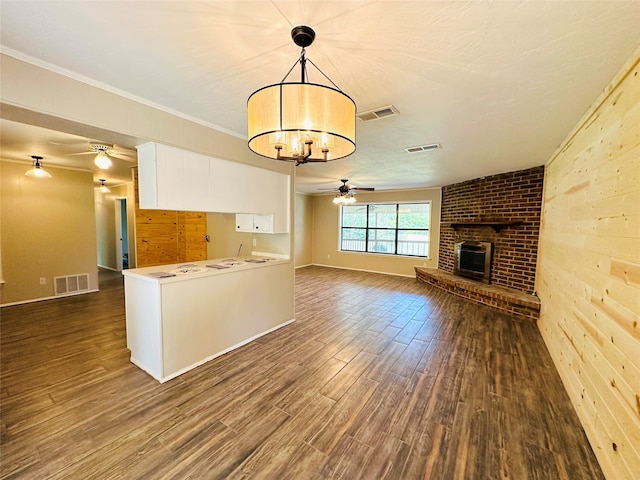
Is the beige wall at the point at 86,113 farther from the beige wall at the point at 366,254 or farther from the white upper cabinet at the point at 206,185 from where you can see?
the beige wall at the point at 366,254

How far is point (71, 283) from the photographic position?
4961mm

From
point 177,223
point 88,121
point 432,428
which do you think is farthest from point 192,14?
point 177,223

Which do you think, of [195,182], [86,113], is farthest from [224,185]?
[86,113]

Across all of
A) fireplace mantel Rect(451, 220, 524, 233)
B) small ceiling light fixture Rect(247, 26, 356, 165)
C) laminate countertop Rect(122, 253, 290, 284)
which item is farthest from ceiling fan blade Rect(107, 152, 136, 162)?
fireplace mantel Rect(451, 220, 524, 233)

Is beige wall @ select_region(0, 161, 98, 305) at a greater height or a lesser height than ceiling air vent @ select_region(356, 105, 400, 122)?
lesser

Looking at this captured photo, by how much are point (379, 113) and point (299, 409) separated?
2.62 m

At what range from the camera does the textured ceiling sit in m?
1.21

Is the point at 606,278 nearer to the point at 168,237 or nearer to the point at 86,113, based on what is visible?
the point at 86,113

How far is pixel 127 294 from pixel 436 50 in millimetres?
3417

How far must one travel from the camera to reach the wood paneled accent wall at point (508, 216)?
435 cm

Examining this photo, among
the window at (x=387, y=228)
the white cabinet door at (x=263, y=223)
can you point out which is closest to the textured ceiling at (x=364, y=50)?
the white cabinet door at (x=263, y=223)

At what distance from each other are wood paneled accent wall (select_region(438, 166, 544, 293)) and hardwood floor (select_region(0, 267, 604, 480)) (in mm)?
1394

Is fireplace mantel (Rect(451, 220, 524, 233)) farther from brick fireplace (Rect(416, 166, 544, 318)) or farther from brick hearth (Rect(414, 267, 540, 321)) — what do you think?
brick hearth (Rect(414, 267, 540, 321))

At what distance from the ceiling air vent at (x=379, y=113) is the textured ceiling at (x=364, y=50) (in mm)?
84
